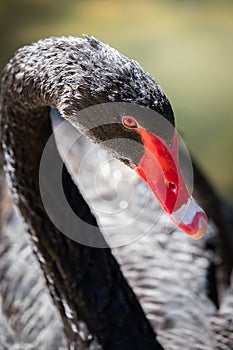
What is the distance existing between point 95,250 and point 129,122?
55 cm

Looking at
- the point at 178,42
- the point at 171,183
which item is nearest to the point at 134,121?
the point at 171,183

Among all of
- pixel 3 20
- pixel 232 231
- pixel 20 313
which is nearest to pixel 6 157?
pixel 20 313

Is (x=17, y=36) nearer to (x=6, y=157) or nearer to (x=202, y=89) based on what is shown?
(x=202, y=89)

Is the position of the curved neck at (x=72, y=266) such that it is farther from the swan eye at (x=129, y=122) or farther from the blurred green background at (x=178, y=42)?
the blurred green background at (x=178, y=42)

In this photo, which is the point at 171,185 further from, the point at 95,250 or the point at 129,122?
the point at 95,250

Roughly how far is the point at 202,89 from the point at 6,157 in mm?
1603

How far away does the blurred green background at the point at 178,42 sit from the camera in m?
3.33

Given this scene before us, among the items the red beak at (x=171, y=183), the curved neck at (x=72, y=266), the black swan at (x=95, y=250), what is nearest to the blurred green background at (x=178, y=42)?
the black swan at (x=95, y=250)

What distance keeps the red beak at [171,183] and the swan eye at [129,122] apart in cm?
1

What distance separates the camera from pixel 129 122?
161 centimetres

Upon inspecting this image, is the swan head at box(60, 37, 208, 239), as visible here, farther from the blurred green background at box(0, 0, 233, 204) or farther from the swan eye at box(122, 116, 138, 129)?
the blurred green background at box(0, 0, 233, 204)

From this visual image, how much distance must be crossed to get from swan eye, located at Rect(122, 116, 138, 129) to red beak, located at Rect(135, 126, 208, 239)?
1cm

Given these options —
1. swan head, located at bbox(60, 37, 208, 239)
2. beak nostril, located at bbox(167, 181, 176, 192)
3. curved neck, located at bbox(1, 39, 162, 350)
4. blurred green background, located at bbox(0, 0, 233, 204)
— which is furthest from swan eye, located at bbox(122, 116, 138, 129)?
blurred green background, located at bbox(0, 0, 233, 204)

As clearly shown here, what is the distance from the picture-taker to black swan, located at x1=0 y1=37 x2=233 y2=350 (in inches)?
63.8
